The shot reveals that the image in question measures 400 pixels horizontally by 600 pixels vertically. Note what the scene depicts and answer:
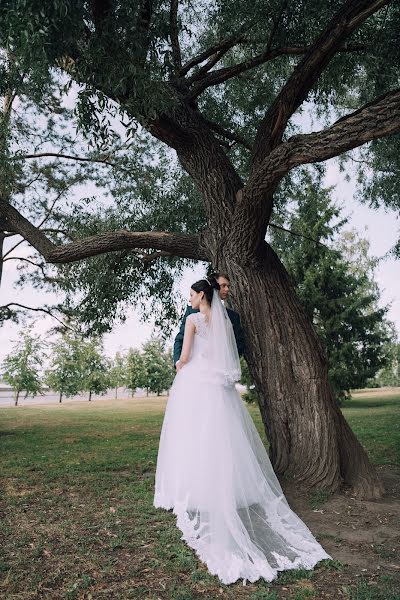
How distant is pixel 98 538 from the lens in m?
4.64

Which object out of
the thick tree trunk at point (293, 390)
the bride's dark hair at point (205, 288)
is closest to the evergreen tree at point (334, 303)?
the thick tree trunk at point (293, 390)

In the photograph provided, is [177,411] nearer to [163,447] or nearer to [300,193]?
[163,447]

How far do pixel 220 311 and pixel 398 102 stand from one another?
8.81 ft

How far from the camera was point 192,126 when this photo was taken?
23.2ft

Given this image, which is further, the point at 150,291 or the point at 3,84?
the point at 150,291

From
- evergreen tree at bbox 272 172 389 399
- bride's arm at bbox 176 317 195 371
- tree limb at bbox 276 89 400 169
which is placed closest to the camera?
tree limb at bbox 276 89 400 169

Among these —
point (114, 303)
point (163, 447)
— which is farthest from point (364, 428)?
point (163, 447)

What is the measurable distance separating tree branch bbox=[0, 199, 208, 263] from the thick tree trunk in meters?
0.89

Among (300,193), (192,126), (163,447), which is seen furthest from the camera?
(300,193)

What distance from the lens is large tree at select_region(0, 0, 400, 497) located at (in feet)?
16.1

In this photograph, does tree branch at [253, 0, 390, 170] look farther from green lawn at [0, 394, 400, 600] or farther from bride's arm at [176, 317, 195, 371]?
green lawn at [0, 394, 400, 600]

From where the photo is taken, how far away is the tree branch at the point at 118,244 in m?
7.13

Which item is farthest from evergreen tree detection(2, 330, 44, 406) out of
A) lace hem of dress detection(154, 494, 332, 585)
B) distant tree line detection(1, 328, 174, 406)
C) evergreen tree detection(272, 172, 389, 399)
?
lace hem of dress detection(154, 494, 332, 585)

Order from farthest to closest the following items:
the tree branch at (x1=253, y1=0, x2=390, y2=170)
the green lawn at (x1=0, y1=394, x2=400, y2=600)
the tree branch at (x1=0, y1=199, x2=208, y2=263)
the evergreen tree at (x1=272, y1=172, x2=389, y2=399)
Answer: the evergreen tree at (x1=272, y1=172, x2=389, y2=399)
the tree branch at (x1=0, y1=199, x2=208, y2=263)
the tree branch at (x1=253, y1=0, x2=390, y2=170)
the green lawn at (x1=0, y1=394, x2=400, y2=600)
